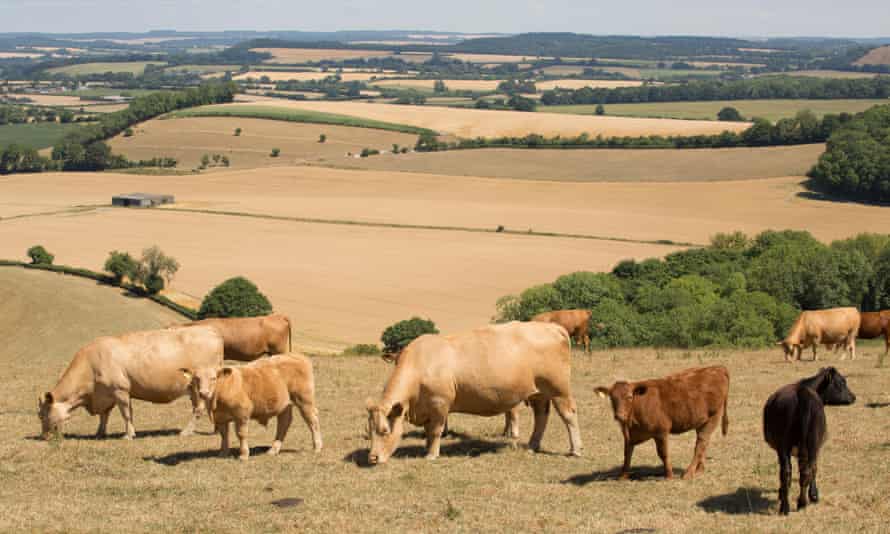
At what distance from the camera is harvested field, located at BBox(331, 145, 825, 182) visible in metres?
128

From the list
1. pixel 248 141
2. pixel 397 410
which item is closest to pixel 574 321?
pixel 397 410

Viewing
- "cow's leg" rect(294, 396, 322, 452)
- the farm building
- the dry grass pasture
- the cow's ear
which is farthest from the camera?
the farm building

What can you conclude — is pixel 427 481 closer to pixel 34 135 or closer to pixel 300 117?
pixel 300 117

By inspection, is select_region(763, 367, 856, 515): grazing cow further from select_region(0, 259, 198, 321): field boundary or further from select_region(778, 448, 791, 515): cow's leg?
select_region(0, 259, 198, 321): field boundary

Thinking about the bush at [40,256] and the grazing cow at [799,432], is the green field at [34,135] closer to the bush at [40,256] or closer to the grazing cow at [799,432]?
the bush at [40,256]

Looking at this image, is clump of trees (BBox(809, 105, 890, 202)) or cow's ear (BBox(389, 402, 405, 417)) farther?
clump of trees (BBox(809, 105, 890, 202))

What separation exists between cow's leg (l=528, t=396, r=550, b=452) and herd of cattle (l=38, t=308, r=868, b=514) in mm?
23

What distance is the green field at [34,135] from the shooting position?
172 metres

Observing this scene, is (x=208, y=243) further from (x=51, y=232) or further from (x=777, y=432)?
(x=777, y=432)

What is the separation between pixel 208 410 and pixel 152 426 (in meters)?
4.56

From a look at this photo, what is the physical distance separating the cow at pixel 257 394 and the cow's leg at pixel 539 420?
4009 mm

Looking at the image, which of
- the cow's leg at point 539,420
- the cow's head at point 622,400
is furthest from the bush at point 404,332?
the cow's head at point 622,400

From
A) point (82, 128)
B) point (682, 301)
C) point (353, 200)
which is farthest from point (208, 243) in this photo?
point (82, 128)

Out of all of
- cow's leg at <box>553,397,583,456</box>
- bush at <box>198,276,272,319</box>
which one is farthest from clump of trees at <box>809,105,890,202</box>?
A: cow's leg at <box>553,397,583,456</box>
